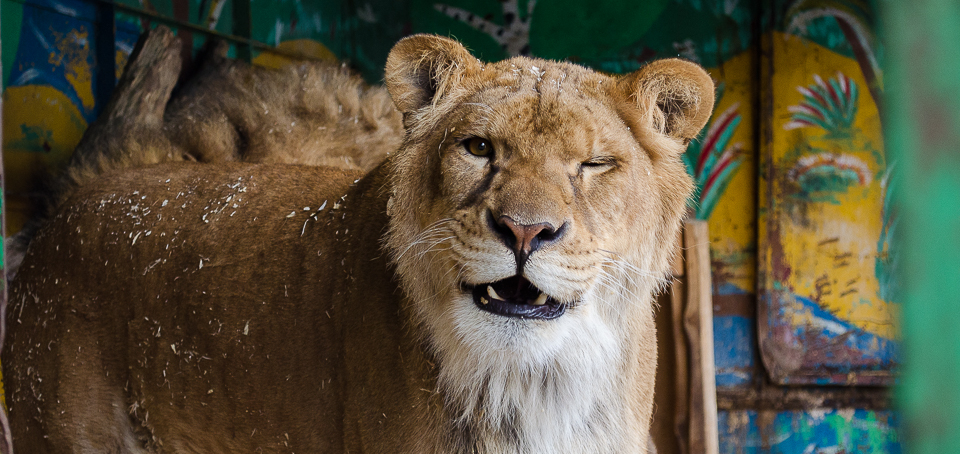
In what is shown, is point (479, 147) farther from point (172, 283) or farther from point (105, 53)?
point (105, 53)

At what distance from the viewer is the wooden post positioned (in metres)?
3.89

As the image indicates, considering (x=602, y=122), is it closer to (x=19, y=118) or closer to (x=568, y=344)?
(x=568, y=344)

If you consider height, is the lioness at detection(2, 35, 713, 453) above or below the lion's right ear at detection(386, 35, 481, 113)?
below

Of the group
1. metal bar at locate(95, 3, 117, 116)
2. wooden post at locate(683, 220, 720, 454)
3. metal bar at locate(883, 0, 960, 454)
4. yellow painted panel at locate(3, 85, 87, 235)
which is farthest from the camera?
metal bar at locate(95, 3, 117, 116)

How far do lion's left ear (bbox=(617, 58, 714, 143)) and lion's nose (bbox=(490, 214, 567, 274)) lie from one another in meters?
0.62

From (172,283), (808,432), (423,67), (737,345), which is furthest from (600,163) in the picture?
(808,432)

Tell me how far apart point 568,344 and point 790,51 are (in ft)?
16.0

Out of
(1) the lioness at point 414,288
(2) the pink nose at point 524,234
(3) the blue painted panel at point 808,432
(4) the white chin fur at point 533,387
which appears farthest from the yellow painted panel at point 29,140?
(3) the blue painted panel at point 808,432

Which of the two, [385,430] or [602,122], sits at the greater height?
[602,122]

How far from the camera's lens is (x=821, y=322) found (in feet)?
20.0

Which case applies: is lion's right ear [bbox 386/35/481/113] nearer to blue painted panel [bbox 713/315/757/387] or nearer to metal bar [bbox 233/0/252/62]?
metal bar [bbox 233/0/252/62]

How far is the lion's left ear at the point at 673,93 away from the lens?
2191 millimetres

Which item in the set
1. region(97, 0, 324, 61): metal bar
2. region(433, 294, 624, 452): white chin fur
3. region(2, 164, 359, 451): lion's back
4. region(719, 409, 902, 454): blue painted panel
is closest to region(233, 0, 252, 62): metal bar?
region(97, 0, 324, 61): metal bar

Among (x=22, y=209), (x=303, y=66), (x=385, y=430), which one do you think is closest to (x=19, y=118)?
(x=22, y=209)
